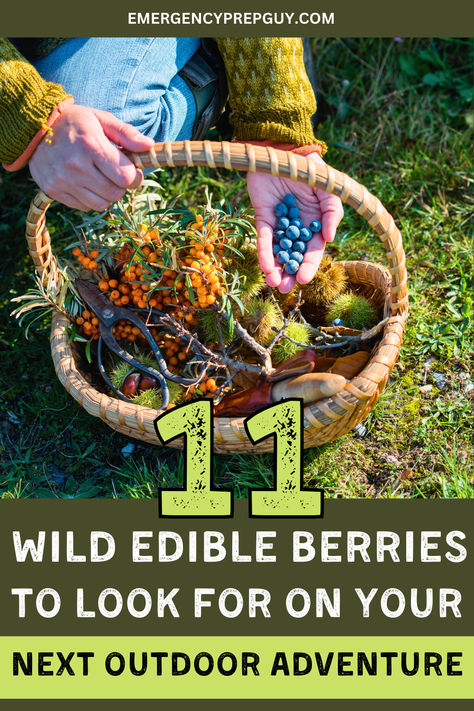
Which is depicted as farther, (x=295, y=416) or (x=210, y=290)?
(x=210, y=290)

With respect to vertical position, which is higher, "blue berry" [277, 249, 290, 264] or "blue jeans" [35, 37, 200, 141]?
"blue jeans" [35, 37, 200, 141]

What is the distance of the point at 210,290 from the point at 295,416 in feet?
1.57

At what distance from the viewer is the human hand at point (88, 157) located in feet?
6.21

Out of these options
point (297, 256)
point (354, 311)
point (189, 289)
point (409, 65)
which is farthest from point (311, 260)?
point (409, 65)

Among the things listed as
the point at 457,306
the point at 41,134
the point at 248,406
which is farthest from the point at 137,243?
the point at 457,306

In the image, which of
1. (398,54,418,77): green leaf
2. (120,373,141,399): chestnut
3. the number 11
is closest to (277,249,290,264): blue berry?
the number 11

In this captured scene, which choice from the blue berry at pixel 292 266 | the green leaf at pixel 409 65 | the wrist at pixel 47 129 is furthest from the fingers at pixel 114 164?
the green leaf at pixel 409 65

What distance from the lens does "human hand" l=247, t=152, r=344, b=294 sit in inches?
82.6

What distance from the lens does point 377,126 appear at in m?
3.09

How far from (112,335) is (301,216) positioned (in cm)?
72

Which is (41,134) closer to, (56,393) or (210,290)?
(210,290)

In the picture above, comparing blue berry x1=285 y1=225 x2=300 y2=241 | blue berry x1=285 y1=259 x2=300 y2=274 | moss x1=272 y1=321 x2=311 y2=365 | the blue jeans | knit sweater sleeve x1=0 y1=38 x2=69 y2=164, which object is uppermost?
the blue jeans

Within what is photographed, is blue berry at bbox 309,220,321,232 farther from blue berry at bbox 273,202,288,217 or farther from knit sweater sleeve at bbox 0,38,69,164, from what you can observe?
knit sweater sleeve at bbox 0,38,69,164

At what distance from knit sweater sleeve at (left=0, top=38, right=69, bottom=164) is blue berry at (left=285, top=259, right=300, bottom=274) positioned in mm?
805
